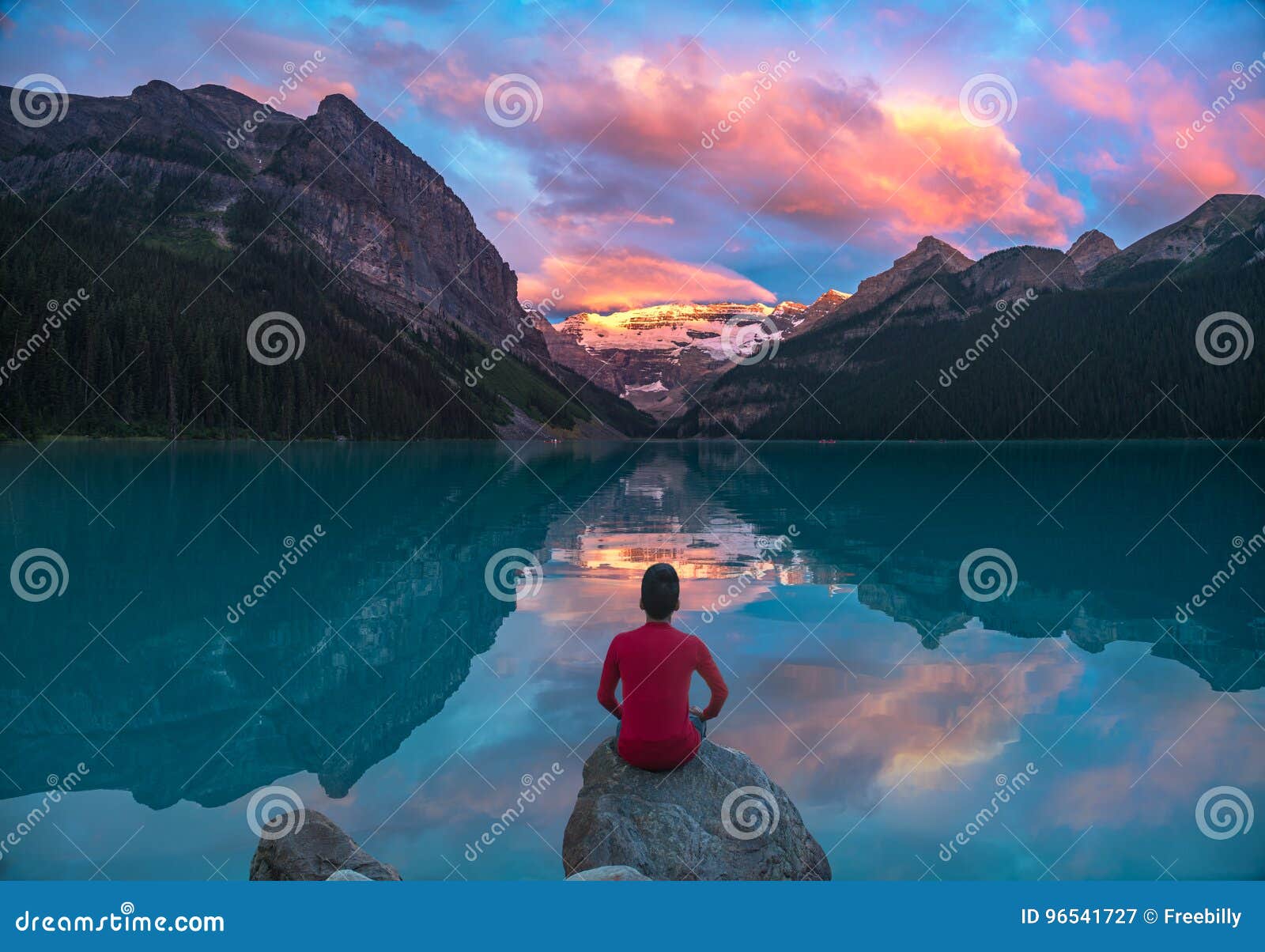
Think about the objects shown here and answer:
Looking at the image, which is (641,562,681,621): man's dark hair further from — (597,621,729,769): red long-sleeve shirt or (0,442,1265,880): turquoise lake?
(0,442,1265,880): turquoise lake

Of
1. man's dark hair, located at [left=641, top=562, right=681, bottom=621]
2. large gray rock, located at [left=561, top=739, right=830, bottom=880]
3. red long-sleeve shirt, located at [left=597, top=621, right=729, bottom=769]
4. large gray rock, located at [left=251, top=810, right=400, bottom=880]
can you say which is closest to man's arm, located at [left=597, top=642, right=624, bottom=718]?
red long-sleeve shirt, located at [left=597, top=621, right=729, bottom=769]

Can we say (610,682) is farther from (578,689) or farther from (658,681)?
(578,689)

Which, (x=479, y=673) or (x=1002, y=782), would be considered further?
(x=479, y=673)

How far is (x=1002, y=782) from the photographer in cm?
1080

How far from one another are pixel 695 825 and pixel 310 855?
3910 mm

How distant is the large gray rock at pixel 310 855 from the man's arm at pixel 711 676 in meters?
3.68

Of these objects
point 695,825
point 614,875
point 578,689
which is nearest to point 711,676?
point 695,825

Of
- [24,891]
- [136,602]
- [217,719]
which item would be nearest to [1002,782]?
[24,891]

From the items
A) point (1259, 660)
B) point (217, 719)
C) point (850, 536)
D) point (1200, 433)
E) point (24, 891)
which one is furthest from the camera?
point (1200, 433)

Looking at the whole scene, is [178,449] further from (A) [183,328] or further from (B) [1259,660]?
(B) [1259,660]

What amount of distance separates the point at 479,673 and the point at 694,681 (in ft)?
14.2

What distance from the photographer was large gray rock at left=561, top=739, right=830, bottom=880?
25.1ft

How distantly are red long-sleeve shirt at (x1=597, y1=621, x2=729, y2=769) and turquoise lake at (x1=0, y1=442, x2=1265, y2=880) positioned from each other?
2.07m

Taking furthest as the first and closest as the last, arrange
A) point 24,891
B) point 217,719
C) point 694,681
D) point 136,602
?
point 136,602
point 694,681
point 217,719
point 24,891
